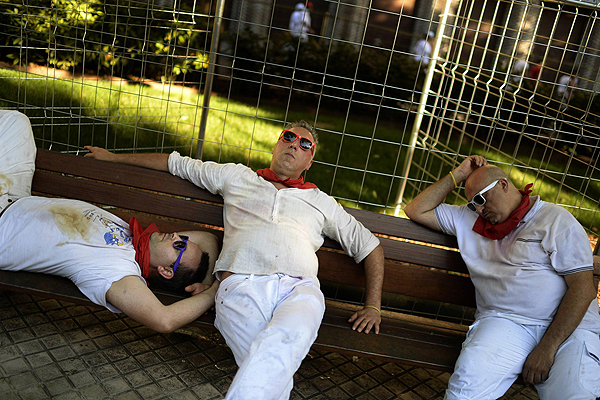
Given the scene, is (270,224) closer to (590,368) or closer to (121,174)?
(121,174)

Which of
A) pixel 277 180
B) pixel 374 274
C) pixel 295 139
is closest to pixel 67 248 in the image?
pixel 277 180

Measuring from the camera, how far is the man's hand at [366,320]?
3091 millimetres

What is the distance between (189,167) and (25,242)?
103cm

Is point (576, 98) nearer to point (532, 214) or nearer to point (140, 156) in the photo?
point (532, 214)

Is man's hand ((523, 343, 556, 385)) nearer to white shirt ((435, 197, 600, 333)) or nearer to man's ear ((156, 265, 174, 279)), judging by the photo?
white shirt ((435, 197, 600, 333))

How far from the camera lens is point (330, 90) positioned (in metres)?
11.3

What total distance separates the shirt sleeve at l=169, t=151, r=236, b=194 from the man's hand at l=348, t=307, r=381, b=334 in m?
1.13

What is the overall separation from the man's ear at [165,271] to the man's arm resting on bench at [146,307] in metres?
0.22

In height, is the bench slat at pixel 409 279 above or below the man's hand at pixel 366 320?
above

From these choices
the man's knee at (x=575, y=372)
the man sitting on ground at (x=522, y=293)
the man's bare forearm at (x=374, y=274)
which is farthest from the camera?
the man's bare forearm at (x=374, y=274)

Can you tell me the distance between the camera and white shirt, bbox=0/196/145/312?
9.34 ft

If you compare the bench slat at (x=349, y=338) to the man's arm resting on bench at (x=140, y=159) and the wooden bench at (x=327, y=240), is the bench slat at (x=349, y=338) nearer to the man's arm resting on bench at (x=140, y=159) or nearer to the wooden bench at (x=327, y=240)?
the wooden bench at (x=327, y=240)

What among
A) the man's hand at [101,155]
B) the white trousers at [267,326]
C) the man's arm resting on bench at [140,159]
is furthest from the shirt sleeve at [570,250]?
the man's hand at [101,155]

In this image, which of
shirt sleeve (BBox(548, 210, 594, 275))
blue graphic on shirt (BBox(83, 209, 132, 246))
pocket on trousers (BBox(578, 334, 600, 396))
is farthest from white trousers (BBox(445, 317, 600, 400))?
blue graphic on shirt (BBox(83, 209, 132, 246))
